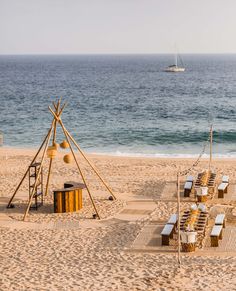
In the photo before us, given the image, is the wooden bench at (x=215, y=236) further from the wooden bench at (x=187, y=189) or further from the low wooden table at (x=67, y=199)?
the low wooden table at (x=67, y=199)

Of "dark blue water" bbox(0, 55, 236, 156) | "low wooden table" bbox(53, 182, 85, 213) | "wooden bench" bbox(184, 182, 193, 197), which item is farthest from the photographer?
"dark blue water" bbox(0, 55, 236, 156)

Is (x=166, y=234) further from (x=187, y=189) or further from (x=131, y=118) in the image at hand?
(x=131, y=118)

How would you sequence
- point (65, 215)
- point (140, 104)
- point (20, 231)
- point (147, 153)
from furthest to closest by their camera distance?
point (140, 104)
point (147, 153)
point (65, 215)
point (20, 231)

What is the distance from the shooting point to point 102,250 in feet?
51.6

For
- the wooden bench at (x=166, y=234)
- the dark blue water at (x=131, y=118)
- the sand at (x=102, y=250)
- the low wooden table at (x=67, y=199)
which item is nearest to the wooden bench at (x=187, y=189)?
the sand at (x=102, y=250)

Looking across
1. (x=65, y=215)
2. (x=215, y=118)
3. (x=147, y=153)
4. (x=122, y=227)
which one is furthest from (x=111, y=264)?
(x=215, y=118)

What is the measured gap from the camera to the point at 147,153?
36.3 m

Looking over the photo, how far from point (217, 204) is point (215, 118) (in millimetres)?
34722

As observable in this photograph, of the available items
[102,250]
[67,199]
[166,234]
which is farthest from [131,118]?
[102,250]

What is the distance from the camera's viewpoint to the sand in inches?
536

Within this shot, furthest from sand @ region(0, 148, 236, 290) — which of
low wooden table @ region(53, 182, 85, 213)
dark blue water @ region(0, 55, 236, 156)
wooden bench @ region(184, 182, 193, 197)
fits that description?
dark blue water @ region(0, 55, 236, 156)

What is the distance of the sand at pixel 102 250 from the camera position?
44.7ft

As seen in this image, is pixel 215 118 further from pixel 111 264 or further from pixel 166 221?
pixel 111 264

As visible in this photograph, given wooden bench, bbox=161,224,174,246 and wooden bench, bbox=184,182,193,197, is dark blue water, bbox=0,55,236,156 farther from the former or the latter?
wooden bench, bbox=161,224,174,246
